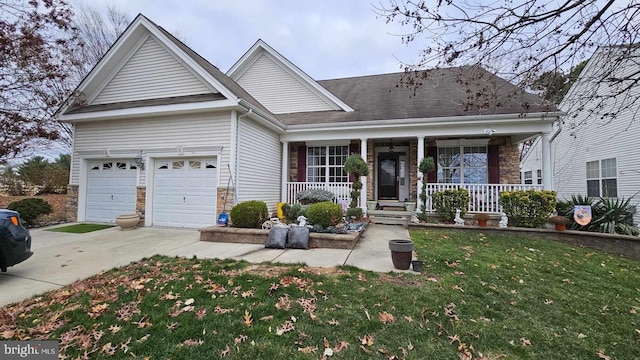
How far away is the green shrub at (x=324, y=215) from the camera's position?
256 inches

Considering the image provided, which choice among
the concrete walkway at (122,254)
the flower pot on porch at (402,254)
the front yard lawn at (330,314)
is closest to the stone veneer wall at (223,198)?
the concrete walkway at (122,254)

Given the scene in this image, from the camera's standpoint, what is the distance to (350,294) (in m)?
Result: 3.43

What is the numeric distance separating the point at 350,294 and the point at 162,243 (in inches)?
205

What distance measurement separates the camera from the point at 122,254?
5465 millimetres

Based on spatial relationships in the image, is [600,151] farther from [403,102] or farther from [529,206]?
[403,102]

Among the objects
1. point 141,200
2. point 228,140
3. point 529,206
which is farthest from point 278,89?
point 529,206

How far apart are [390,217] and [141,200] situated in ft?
28.0

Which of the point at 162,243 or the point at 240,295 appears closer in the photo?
the point at 240,295

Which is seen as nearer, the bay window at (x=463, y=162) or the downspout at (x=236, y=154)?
the downspout at (x=236, y=154)

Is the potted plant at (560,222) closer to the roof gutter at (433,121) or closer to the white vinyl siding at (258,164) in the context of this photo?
the roof gutter at (433,121)

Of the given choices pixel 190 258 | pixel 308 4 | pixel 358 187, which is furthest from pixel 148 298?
pixel 358 187

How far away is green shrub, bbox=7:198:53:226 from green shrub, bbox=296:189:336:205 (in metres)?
8.38

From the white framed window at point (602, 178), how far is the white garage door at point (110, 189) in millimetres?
17998

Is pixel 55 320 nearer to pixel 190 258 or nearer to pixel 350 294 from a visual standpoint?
pixel 190 258
